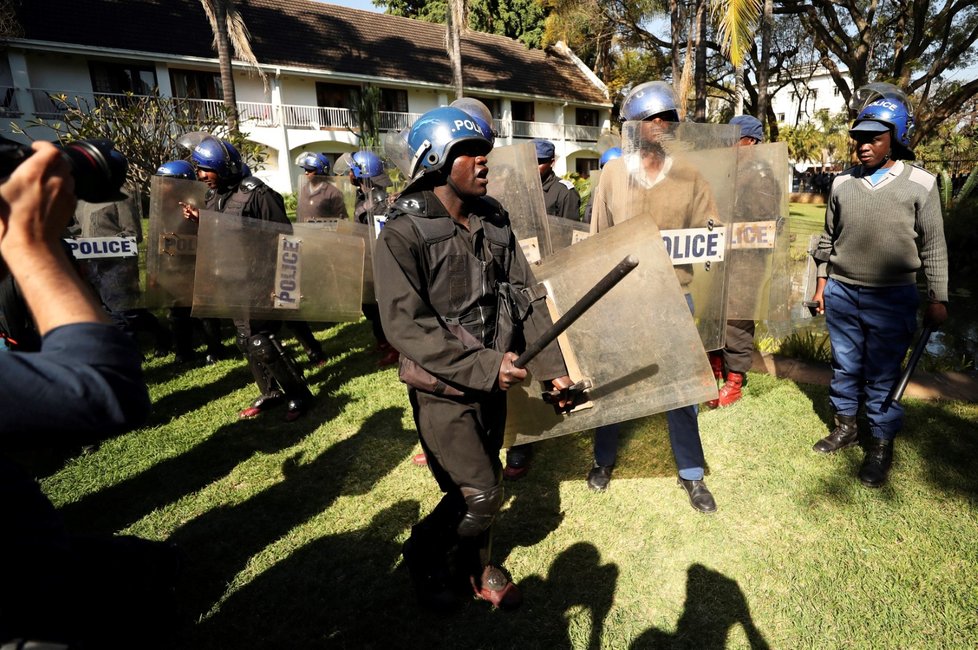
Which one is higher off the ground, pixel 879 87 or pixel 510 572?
pixel 879 87

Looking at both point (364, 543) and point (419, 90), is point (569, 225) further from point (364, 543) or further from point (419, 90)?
point (419, 90)

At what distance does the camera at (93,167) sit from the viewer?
115cm

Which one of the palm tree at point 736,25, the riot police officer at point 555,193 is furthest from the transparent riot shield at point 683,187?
the palm tree at point 736,25

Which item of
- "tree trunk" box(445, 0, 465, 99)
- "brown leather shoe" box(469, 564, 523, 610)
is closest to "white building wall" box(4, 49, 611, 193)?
"tree trunk" box(445, 0, 465, 99)

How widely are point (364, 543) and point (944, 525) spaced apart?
303cm

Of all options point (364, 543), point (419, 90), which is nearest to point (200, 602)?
point (364, 543)

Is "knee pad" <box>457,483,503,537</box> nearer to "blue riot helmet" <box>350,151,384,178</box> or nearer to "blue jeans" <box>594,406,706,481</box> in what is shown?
"blue jeans" <box>594,406,706,481</box>

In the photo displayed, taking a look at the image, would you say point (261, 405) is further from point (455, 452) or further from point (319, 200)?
point (455, 452)

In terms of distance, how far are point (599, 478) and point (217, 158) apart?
148 inches

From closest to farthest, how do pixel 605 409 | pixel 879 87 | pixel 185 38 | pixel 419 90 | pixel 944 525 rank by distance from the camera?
pixel 605 409, pixel 944 525, pixel 879 87, pixel 185 38, pixel 419 90

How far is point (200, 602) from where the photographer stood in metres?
2.64

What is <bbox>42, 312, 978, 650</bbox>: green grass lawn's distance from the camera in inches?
94.1

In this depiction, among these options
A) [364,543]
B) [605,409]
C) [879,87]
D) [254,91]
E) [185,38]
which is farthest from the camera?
[254,91]

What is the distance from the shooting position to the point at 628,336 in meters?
2.58
